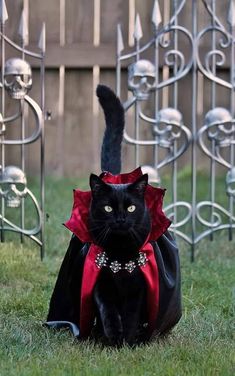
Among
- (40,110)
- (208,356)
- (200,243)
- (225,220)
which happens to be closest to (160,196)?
(208,356)

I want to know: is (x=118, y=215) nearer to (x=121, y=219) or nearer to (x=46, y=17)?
(x=121, y=219)

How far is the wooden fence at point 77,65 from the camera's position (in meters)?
7.55

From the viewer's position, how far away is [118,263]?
3.40 meters

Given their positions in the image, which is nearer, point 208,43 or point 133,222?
point 133,222

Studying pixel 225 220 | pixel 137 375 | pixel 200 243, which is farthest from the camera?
pixel 225 220

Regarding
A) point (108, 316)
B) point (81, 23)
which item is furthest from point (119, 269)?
point (81, 23)

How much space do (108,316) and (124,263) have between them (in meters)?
0.21

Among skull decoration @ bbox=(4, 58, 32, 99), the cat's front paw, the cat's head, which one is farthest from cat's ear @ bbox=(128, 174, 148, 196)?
skull decoration @ bbox=(4, 58, 32, 99)

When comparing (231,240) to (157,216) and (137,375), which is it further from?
(137,375)

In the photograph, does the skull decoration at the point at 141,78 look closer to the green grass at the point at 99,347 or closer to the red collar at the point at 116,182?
the green grass at the point at 99,347

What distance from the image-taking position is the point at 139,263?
341 centimetres

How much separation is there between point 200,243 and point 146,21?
8.70 ft

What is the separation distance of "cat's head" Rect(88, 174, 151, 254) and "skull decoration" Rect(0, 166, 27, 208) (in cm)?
174

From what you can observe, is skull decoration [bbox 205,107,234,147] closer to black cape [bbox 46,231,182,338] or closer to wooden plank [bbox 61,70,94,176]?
black cape [bbox 46,231,182,338]
